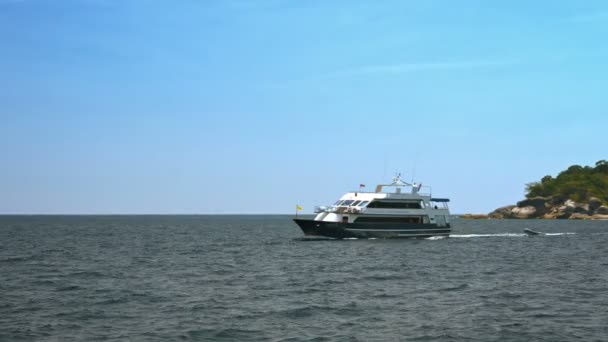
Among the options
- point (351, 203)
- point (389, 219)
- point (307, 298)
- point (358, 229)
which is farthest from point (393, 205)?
point (307, 298)

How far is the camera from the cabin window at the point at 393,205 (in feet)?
238

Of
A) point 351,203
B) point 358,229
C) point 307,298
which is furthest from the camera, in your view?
point 351,203

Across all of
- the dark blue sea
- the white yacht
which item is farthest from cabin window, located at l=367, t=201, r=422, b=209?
the dark blue sea

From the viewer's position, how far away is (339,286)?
37.9m

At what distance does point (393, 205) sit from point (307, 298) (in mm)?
41829

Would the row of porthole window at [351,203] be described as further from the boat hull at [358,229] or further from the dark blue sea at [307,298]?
the dark blue sea at [307,298]

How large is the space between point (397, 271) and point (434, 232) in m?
34.0

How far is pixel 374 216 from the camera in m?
72.7

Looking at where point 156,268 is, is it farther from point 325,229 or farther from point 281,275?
point 325,229

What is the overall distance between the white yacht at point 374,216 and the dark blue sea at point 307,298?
42.6ft

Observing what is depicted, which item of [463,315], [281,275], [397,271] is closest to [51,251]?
[281,275]

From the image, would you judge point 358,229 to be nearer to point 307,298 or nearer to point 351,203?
point 351,203

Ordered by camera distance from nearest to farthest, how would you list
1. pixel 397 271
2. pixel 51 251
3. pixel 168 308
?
1. pixel 168 308
2. pixel 397 271
3. pixel 51 251

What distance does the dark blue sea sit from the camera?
81.6ft
